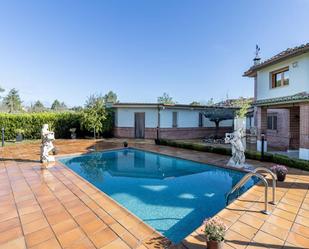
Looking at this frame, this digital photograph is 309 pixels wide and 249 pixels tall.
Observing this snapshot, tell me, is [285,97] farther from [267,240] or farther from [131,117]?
[131,117]

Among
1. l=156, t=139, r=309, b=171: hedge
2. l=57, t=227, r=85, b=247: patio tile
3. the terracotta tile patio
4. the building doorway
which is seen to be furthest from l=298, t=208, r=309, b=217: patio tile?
the building doorway

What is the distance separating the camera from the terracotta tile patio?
3.39 metres

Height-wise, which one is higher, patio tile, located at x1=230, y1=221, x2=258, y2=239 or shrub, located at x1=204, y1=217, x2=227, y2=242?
shrub, located at x1=204, y1=217, x2=227, y2=242

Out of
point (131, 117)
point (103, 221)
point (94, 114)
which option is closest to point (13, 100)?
point (94, 114)

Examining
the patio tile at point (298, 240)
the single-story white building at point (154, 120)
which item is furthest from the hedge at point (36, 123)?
the patio tile at point (298, 240)

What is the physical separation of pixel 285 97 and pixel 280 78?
2388 millimetres

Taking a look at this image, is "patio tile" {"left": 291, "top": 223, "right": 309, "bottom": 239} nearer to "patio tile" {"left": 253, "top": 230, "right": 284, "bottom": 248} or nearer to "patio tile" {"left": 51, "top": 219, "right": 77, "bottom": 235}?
"patio tile" {"left": 253, "top": 230, "right": 284, "bottom": 248}

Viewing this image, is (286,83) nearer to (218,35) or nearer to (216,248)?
(218,35)

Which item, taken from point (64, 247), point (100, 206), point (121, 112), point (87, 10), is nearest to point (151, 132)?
point (121, 112)

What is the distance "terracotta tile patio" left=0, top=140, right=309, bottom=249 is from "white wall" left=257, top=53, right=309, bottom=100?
21.3 feet

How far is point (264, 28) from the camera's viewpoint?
44.9ft

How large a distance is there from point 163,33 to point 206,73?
10.4 meters

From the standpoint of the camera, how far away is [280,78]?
1205 centimetres

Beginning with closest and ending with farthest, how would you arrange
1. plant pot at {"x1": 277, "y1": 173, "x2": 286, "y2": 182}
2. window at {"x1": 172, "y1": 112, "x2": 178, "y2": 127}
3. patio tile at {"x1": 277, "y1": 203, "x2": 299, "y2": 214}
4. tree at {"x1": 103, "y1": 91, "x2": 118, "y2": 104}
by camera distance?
patio tile at {"x1": 277, "y1": 203, "x2": 299, "y2": 214}, plant pot at {"x1": 277, "y1": 173, "x2": 286, "y2": 182}, window at {"x1": 172, "y1": 112, "x2": 178, "y2": 127}, tree at {"x1": 103, "y1": 91, "x2": 118, "y2": 104}
